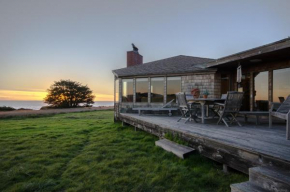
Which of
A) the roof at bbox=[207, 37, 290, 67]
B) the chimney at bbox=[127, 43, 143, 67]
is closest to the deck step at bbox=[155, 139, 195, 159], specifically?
the roof at bbox=[207, 37, 290, 67]

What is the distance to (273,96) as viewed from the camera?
5832 mm

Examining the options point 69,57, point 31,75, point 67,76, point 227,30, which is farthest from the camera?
point 67,76

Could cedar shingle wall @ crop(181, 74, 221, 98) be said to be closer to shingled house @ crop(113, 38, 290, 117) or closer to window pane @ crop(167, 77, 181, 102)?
shingled house @ crop(113, 38, 290, 117)

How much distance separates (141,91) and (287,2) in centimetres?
1208

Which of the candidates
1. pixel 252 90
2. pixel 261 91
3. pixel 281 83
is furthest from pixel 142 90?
pixel 281 83

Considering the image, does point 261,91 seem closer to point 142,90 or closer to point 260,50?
point 260,50

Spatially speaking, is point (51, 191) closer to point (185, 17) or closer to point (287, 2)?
point (185, 17)

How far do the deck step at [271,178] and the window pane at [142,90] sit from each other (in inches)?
286

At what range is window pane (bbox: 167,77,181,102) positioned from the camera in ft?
27.3

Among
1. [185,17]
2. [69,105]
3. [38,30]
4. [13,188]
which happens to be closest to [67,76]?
[69,105]

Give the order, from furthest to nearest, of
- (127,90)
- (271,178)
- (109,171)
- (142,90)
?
(127,90)
(142,90)
(109,171)
(271,178)

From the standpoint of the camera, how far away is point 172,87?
842 cm

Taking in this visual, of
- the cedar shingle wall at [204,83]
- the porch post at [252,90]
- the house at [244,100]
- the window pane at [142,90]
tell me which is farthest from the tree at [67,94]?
the porch post at [252,90]

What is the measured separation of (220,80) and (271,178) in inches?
258
